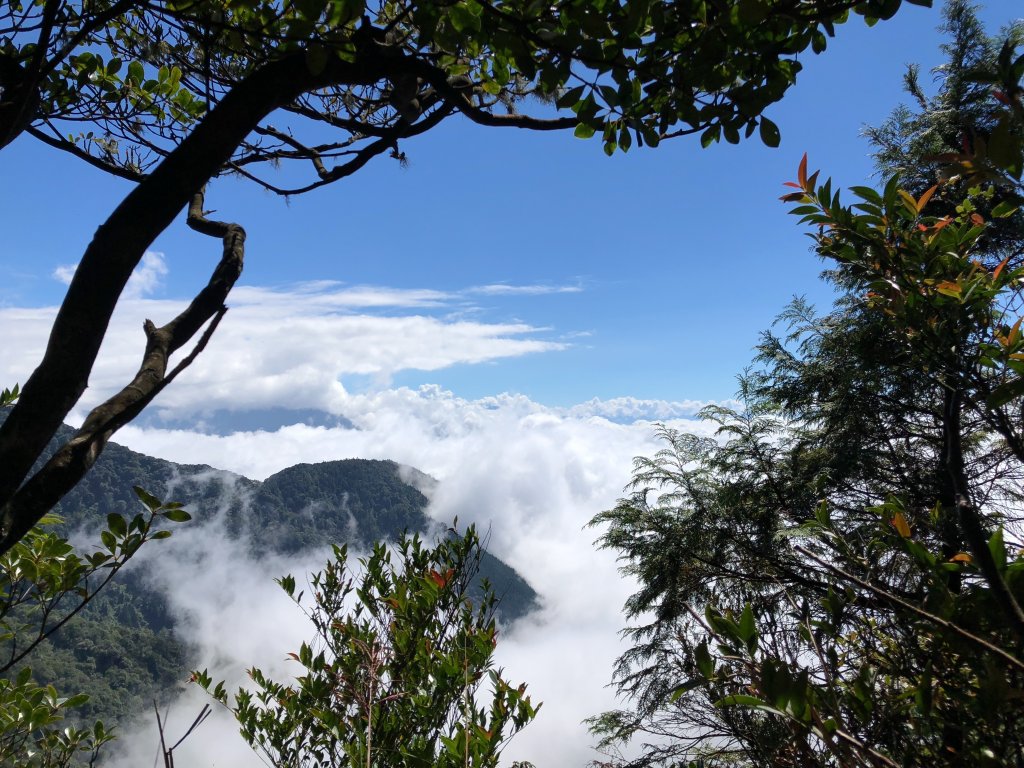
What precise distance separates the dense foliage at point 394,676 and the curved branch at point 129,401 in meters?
0.90

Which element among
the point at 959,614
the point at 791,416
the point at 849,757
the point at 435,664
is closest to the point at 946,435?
the point at 959,614

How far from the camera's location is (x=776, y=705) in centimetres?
89

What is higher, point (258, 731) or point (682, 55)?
point (682, 55)

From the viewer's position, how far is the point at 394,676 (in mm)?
2271

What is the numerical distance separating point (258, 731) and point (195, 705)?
4859 inches

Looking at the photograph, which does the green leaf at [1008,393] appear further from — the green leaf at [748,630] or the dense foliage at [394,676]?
Result: the dense foliage at [394,676]

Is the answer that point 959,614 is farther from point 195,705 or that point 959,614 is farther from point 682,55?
point 195,705

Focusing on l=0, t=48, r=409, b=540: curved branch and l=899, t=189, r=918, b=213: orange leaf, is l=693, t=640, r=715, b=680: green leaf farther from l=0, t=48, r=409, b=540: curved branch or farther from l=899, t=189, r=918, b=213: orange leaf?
l=0, t=48, r=409, b=540: curved branch

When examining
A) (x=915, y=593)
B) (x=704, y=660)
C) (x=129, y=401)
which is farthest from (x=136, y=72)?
(x=915, y=593)

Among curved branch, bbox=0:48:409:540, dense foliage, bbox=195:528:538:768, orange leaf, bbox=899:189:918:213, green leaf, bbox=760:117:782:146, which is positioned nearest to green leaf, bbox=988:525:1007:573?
orange leaf, bbox=899:189:918:213

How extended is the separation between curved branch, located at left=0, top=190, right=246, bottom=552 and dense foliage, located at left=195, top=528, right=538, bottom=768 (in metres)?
0.90

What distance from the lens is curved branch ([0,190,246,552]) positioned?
1230mm

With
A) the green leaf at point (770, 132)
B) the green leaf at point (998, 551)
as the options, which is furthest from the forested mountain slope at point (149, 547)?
the green leaf at point (998, 551)

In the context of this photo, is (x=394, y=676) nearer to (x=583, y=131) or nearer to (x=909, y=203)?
(x=583, y=131)
